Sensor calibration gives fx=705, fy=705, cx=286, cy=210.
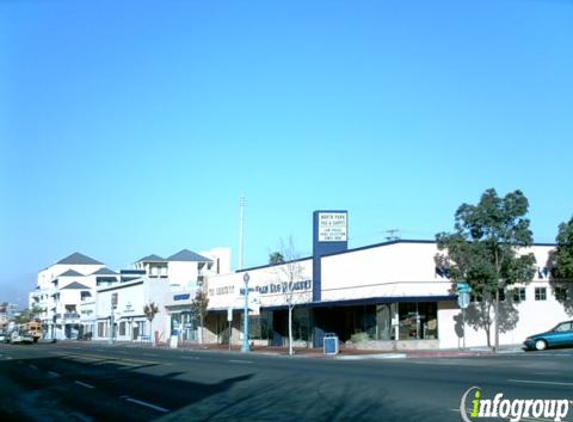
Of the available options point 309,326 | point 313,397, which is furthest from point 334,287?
point 313,397

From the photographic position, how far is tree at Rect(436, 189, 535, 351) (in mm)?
38875

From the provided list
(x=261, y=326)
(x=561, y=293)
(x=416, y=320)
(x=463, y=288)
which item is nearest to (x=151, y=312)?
(x=261, y=326)

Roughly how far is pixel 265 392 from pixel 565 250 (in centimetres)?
2994

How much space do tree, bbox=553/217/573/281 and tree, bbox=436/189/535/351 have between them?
3.47 metres

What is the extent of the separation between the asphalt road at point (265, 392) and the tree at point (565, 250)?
1681 cm

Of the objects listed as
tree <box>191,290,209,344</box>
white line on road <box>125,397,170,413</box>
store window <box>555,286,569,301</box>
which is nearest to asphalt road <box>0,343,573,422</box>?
white line on road <box>125,397,170,413</box>

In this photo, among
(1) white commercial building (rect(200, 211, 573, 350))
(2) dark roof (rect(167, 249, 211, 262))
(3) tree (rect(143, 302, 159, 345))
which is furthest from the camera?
(2) dark roof (rect(167, 249, 211, 262))

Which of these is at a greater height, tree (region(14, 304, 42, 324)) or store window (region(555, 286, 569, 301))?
store window (region(555, 286, 569, 301))

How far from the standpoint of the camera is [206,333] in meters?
68.4

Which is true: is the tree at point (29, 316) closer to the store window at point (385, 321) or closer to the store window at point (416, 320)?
the store window at point (385, 321)

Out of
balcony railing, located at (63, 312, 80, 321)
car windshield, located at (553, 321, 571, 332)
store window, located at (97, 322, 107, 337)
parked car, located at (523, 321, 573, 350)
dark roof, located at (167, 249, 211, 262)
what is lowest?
store window, located at (97, 322, 107, 337)

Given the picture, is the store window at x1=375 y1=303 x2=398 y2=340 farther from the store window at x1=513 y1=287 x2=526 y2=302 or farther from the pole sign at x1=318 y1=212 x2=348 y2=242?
the pole sign at x1=318 y1=212 x2=348 y2=242

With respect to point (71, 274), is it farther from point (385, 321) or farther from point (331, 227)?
point (385, 321)

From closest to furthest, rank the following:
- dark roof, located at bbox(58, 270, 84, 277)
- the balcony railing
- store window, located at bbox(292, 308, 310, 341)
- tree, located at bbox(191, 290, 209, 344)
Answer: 1. store window, located at bbox(292, 308, 310, 341)
2. tree, located at bbox(191, 290, 209, 344)
3. the balcony railing
4. dark roof, located at bbox(58, 270, 84, 277)
